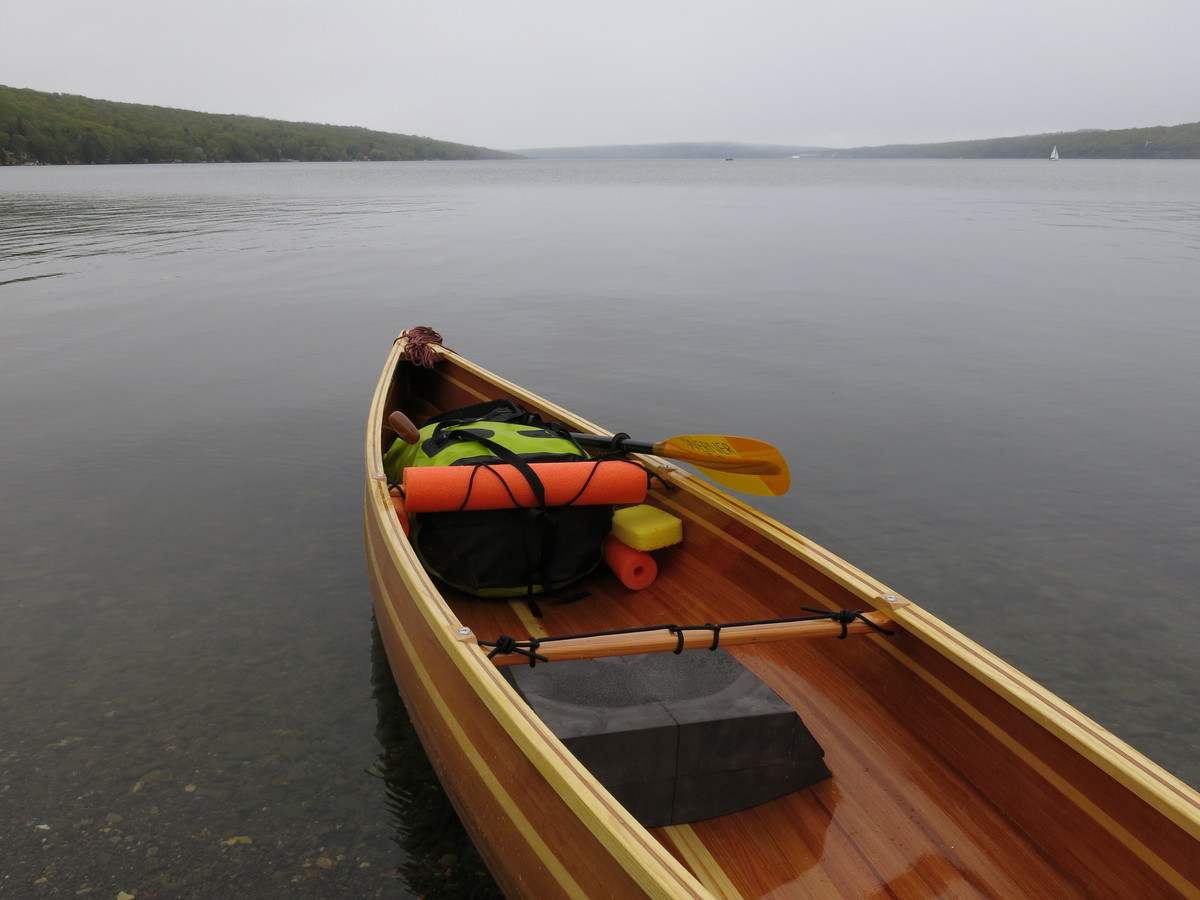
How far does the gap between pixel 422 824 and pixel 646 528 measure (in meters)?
1.96

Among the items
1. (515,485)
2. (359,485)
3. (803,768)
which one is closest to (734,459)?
(515,485)

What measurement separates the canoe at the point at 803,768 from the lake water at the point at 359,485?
905mm

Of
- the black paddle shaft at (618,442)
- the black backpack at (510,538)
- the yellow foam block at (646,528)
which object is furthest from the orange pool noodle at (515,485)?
the black paddle shaft at (618,442)

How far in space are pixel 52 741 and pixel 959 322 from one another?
46.5ft

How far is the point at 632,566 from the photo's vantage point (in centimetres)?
491

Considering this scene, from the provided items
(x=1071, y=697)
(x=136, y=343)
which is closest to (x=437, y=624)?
(x=1071, y=697)

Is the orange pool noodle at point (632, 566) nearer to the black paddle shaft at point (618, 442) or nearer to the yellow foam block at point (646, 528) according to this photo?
the yellow foam block at point (646, 528)

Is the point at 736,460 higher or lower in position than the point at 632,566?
higher

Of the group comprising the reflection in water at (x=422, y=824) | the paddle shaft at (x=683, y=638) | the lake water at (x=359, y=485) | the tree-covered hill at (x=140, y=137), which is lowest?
the reflection in water at (x=422, y=824)

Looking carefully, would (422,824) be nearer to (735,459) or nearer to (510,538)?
(510,538)

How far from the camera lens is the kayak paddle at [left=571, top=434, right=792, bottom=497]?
187 inches

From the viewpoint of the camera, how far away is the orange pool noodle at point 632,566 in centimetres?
492

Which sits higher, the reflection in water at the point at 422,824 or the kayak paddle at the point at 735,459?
the kayak paddle at the point at 735,459

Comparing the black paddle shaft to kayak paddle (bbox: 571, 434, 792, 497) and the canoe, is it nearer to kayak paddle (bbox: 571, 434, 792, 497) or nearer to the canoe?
kayak paddle (bbox: 571, 434, 792, 497)
